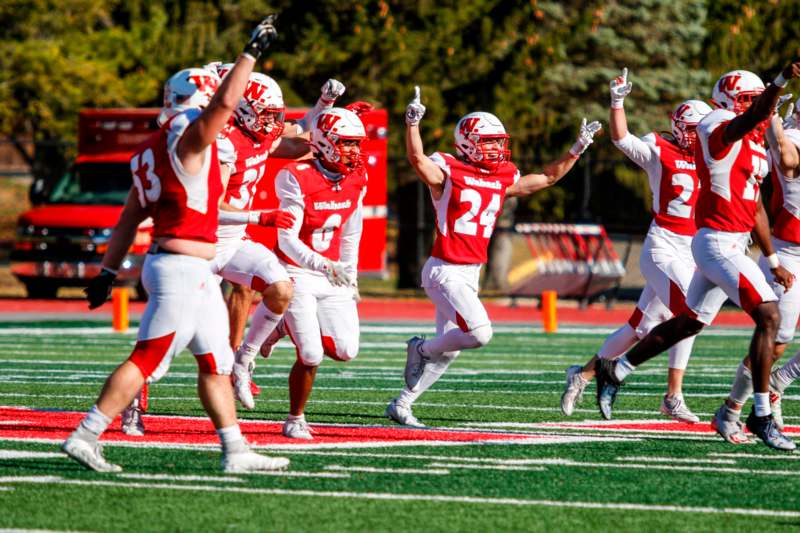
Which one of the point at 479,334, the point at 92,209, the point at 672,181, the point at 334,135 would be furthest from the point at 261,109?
the point at 92,209

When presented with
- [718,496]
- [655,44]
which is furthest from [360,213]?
[655,44]

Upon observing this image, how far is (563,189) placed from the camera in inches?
1208

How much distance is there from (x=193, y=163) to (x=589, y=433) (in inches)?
126

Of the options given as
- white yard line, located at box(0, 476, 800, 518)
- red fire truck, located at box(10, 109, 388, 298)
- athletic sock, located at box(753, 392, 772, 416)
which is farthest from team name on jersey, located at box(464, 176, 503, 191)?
red fire truck, located at box(10, 109, 388, 298)

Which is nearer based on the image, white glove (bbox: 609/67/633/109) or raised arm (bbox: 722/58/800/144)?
raised arm (bbox: 722/58/800/144)

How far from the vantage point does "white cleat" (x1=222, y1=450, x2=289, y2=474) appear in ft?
24.1

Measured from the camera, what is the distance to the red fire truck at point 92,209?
24.0m

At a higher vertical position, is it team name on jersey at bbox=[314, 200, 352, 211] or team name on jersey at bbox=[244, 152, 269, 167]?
team name on jersey at bbox=[244, 152, 269, 167]

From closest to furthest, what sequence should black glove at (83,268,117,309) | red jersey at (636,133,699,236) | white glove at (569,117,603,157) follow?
black glove at (83,268,117,309)
white glove at (569,117,603,157)
red jersey at (636,133,699,236)

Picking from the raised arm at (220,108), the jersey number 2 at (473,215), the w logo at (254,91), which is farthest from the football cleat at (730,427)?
the raised arm at (220,108)

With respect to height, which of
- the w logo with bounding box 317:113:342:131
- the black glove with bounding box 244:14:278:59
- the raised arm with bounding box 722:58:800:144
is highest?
the black glove with bounding box 244:14:278:59

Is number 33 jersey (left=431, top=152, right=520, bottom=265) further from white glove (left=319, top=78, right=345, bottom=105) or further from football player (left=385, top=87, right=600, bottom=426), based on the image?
Answer: white glove (left=319, top=78, right=345, bottom=105)

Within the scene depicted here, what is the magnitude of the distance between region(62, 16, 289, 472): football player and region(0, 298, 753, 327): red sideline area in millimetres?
13910

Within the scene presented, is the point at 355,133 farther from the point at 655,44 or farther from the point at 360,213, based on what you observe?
the point at 655,44
